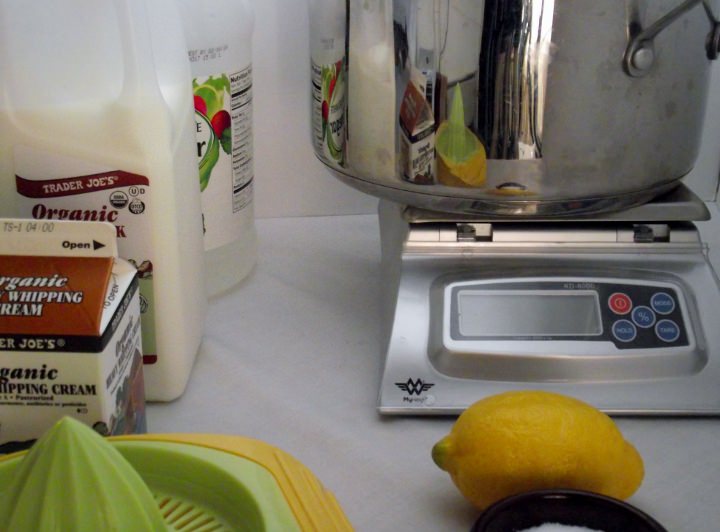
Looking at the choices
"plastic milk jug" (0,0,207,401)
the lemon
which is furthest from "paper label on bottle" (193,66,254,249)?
the lemon

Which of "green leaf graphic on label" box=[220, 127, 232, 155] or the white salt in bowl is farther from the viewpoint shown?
"green leaf graphic on label" box=[220, 127, 232, 155]

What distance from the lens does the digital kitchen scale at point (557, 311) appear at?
633mm

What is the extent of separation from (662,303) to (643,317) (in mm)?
22

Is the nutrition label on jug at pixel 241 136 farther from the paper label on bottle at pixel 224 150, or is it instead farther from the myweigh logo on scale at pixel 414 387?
the myweigh logo on scale at pixel 414 387

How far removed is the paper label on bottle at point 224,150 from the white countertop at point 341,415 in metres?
0.08

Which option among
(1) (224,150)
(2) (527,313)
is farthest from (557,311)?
(1) (224,150)

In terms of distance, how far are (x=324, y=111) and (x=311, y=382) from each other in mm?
207

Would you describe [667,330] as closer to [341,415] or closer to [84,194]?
[341,415]

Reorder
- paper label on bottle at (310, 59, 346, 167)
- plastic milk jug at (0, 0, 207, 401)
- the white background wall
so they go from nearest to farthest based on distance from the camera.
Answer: plastic milk jug at (0, 0, 207, 401) < paper label on bottle at (310, 59, 346, 167) < the white background wall

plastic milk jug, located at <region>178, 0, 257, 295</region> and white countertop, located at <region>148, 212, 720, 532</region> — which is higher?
plastic milk jug, located at <region>178, 0, 257, 295</region>

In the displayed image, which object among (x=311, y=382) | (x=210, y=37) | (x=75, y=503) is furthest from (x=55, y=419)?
(x=210, y=37)

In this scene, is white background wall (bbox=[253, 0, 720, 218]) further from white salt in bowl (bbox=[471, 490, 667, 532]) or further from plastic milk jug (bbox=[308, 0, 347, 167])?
white salt in bowl (bbox=[471, 490, 667, 532])

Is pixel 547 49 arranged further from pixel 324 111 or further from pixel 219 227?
pixel 219 227

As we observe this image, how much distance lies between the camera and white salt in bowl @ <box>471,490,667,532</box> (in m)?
0.46
